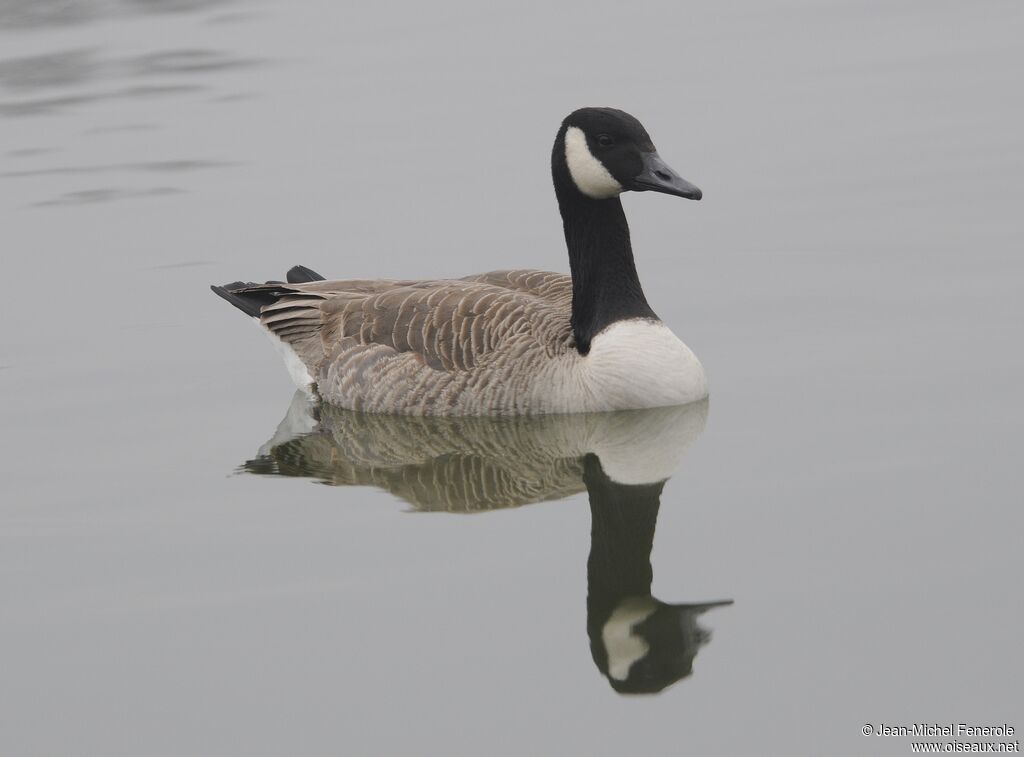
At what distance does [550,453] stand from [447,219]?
4.70m

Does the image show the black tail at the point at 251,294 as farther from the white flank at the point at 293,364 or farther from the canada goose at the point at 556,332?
the canada goose at the point at 556,332

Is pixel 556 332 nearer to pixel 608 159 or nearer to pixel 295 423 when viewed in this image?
pixel 608 159

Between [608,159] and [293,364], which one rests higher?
[608,159]

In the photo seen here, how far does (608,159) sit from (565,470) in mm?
2130

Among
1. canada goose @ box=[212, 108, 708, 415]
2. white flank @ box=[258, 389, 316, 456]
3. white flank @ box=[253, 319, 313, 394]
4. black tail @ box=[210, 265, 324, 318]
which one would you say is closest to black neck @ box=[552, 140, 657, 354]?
canada goose @ box=[212, 108, 708, 415]

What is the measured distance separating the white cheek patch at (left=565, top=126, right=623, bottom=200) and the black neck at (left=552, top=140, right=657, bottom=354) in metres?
0.05

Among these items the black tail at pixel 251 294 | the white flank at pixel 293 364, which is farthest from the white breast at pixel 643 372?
the black tail at pixel 251 294

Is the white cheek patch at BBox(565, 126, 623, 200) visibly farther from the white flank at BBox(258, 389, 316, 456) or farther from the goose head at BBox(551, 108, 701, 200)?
the white flank at BBox(258, 389, 316, 456)

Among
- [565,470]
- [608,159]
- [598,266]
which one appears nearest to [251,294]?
[598,266]

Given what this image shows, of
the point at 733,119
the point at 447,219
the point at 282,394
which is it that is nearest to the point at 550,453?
A: the point at 282,394

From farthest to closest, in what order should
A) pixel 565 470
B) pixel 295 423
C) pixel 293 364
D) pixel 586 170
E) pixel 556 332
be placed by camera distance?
pixel 293 364, pixel 295 423, pixel 556 332, pixel 586 170, pixel 565 470

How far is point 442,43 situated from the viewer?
2022 centimetres

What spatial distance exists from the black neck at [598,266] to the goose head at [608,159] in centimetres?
Result: 5

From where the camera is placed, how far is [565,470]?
958 centimetres
